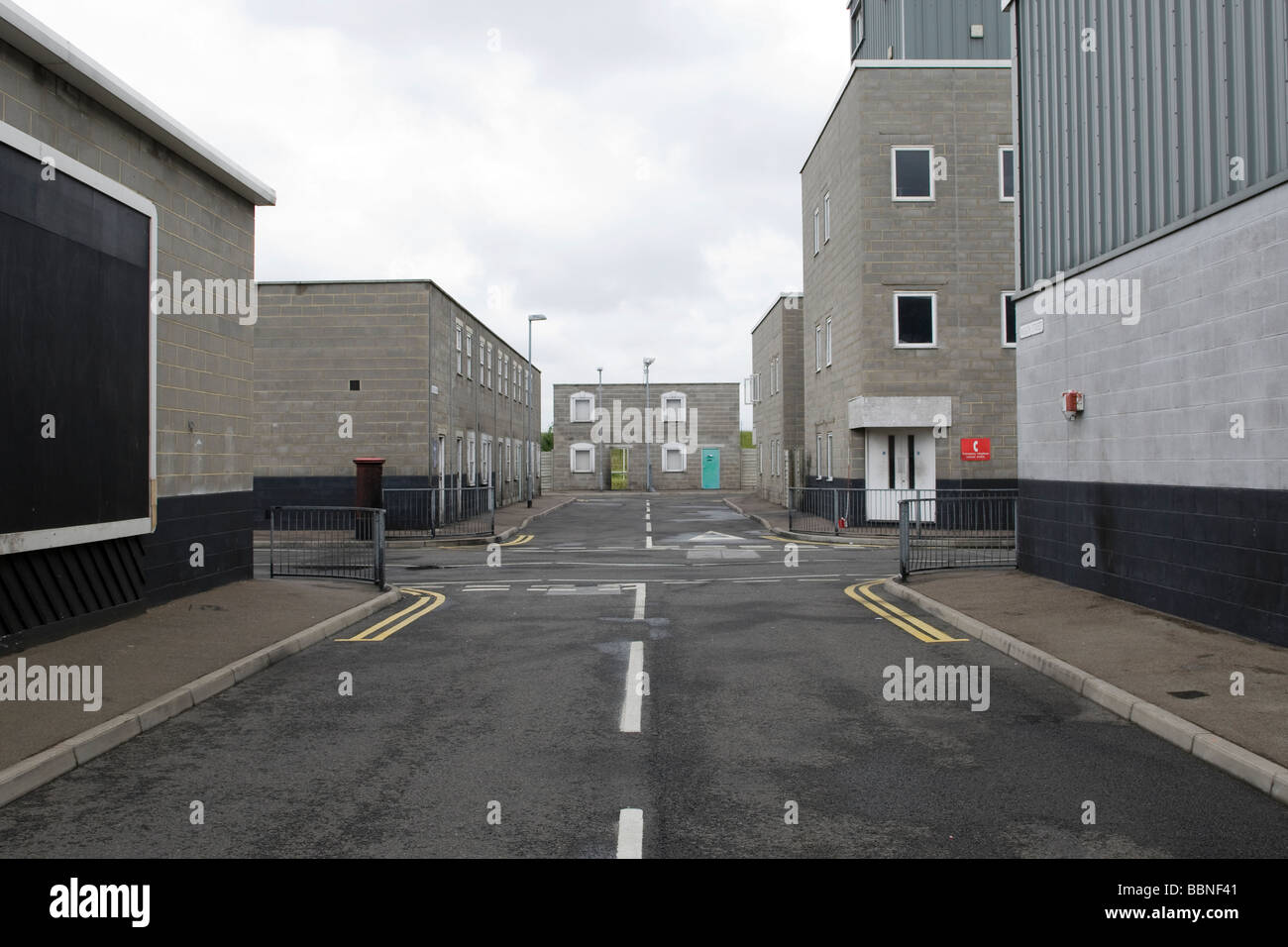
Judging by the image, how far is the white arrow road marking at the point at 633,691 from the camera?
276 inches

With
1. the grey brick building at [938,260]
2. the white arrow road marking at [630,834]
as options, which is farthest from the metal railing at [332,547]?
the grey brick building at [938,260]

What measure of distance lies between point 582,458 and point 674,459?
599 cm

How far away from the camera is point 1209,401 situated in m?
9.92

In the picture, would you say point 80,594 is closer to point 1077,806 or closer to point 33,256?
point 33,256

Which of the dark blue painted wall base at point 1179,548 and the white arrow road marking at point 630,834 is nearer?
the white arrow road marking at point 630,834

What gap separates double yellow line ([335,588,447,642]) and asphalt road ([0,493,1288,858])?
232 millimetres

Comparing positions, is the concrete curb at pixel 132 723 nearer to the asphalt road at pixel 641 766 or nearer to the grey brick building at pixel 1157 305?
the asphalt road at pixel 641 766

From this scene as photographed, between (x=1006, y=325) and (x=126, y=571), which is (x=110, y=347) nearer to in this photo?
(x=126, y=571)

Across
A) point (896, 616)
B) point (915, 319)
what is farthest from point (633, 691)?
point (915, 319)

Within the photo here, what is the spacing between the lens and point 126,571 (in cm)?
1077

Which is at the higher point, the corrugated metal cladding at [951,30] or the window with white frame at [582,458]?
the corrugated metal cladding at [951,30]

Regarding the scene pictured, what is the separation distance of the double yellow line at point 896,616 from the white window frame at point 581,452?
49.0 metres

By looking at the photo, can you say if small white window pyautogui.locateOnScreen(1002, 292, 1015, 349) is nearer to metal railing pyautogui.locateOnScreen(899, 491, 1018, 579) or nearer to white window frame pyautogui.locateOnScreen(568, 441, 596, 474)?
metal railing pyautogui.locateOnScreen(899, 491, 1018, 579)

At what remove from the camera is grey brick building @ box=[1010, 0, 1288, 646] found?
916 cm
